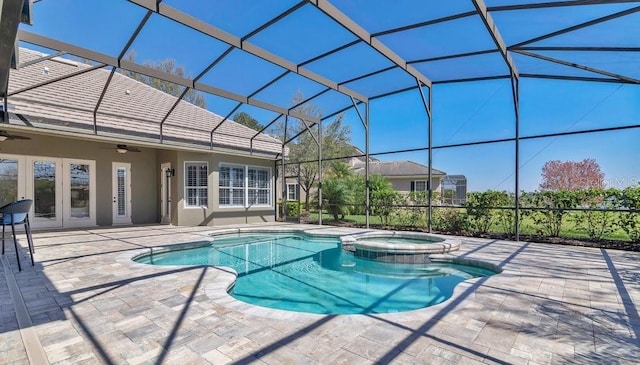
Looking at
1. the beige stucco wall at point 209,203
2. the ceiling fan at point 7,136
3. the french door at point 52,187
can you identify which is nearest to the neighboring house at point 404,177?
the beige stucco wall at point 209,203

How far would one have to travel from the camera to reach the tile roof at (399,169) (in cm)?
2258

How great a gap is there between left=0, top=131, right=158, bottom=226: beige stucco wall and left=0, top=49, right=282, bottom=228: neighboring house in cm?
3

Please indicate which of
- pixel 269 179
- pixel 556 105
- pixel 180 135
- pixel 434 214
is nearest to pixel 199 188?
pixel 180 135

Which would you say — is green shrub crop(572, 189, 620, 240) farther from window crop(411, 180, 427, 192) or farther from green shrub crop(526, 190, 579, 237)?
window crop(411, 180, 427, 192)

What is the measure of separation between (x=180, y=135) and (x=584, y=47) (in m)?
10.7

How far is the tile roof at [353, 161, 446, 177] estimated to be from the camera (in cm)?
2258

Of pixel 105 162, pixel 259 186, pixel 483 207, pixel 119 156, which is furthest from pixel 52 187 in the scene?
pixel 483 207

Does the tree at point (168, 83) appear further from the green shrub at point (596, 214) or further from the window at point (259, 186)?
the green shrub at point (596, 214)

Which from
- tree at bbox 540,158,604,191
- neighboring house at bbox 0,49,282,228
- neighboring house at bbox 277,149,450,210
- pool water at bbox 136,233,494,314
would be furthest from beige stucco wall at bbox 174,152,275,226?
tree at bbox 540,158,604,191

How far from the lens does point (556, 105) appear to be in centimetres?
991

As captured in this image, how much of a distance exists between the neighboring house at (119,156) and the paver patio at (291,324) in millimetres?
5448

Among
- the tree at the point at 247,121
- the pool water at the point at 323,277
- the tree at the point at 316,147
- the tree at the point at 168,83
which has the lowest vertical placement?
the pool water at the point at 323,277

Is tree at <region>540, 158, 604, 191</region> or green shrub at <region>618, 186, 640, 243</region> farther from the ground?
tree at <region>540, 158, 604, 191</region>

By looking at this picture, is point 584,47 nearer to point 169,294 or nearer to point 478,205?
point 478,205
